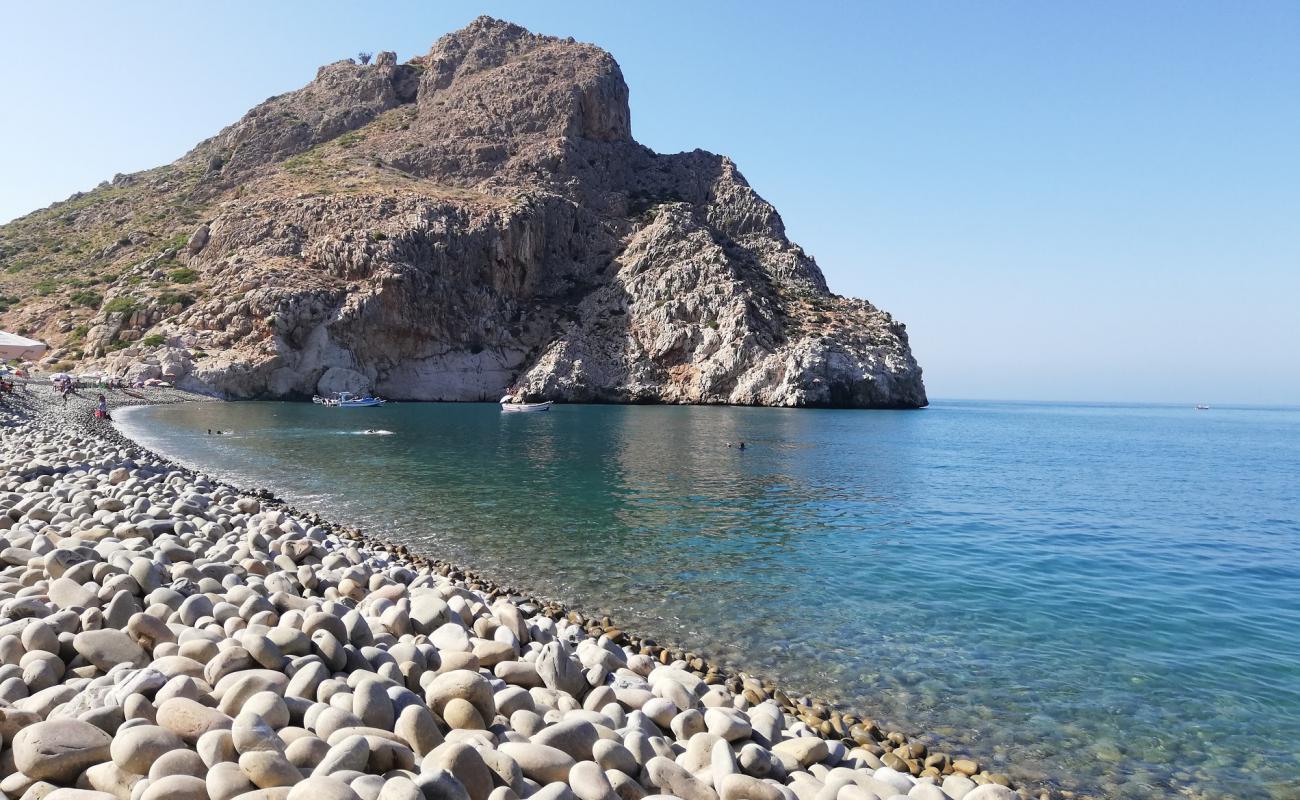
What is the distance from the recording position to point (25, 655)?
533cm

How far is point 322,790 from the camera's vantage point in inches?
142

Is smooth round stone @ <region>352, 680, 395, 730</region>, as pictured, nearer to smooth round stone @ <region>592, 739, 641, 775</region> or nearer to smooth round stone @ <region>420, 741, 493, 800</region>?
smooth round stone @ <region>420, 741, 493, 800</region>

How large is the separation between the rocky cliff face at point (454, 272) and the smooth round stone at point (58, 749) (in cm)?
8916

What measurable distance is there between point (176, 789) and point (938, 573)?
1446 cm

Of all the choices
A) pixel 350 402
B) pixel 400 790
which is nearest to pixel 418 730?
pixel 400 790

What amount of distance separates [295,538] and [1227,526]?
2743 centimetres

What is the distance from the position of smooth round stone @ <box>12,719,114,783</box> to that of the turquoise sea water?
7.51 metres

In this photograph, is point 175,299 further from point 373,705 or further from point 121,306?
point 373,705

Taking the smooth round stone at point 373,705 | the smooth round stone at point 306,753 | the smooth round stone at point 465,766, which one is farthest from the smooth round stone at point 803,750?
the smooth round stone at point 306,753

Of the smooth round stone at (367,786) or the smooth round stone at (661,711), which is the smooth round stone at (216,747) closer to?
the smooth round stone at (367,786)

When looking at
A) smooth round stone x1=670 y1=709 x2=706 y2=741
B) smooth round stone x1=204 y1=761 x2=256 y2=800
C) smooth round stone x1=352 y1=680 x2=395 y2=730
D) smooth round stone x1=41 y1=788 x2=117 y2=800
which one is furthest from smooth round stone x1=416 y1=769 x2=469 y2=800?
smooth round stone x1=670 y1=709 x2=706 y2=741

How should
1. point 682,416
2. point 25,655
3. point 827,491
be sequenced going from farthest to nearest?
point 682,416, point 827,491, point 25,655

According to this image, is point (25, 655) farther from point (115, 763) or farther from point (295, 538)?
point (295, 538)

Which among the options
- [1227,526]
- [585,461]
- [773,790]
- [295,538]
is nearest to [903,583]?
[773,790]
